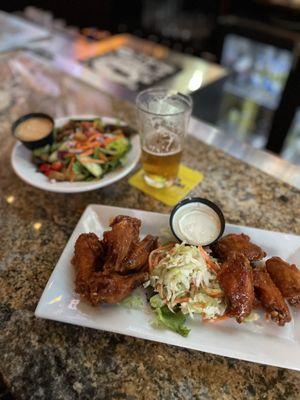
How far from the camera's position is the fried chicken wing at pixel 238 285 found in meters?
0.85

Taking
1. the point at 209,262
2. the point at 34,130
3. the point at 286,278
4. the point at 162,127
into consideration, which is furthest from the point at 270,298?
the point at 34,130

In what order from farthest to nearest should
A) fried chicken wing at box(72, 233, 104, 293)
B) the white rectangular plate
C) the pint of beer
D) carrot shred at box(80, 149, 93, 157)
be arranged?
carrot shred at box(80, 149, 93, 157) → the pint of beer → fried chicken wing at box(72, 233, 104, 293) → the white rectangular plate

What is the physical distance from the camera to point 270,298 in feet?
2.84

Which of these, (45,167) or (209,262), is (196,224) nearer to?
(209,262)

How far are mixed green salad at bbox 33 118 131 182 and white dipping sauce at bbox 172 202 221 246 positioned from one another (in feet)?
1.29

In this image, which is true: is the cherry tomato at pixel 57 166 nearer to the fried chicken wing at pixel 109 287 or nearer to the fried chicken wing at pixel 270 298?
the fried chicken wing at pixel 109 287

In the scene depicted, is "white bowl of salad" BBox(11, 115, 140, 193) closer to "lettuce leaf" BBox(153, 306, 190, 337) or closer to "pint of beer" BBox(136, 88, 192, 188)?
"pint of beer" BBox(136, 88, 192, 188)

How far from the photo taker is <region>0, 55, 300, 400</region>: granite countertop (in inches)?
32.2

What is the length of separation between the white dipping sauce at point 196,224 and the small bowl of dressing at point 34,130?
2.21 feet

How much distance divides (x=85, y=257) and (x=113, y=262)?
83 millimetres

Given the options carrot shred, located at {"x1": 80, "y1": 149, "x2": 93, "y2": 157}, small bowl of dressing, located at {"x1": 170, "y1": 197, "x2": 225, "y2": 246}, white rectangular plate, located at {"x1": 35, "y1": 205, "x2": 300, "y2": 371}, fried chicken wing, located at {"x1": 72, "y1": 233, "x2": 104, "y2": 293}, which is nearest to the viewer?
white rectangular plate, located at {"x1": 35, "y1": 205, "x2": 300, "y2": 371}

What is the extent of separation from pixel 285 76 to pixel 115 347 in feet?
9.54

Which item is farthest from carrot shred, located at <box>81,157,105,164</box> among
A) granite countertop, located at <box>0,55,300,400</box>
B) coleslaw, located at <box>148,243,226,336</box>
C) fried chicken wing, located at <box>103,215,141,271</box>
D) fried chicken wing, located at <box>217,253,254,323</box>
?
fried chicken wing, located at <box>217,253,254,323</box>

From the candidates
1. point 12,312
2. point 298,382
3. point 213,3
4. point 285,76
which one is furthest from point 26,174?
point 213,3
